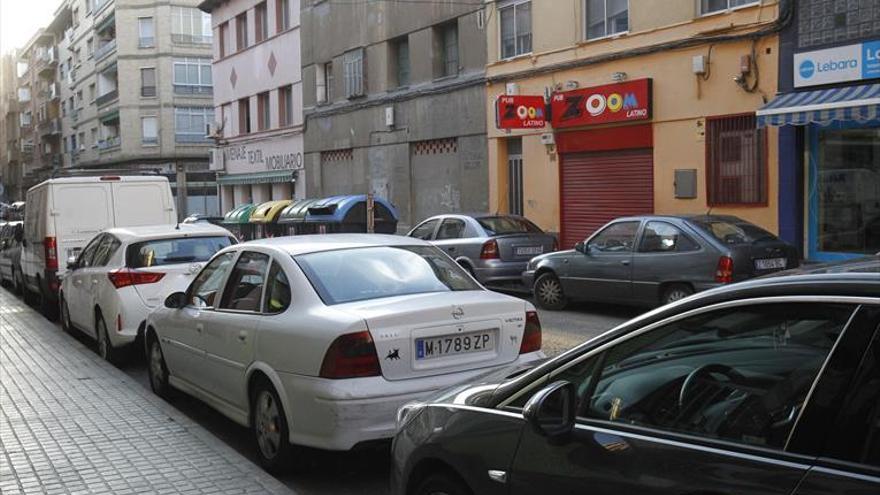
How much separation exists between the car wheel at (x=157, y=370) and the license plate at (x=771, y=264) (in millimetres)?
7089

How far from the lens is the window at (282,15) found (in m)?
32.8

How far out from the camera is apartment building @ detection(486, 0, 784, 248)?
15891 millimetres

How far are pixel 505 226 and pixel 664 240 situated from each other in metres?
4.30

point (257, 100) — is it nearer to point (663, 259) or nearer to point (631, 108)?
point (631, 108)

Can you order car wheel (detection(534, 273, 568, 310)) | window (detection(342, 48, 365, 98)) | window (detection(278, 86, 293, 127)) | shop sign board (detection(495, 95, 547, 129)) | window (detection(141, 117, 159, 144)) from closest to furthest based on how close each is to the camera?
car wheel (detection(534, 273, 568, 310)) < shop sign board (detection(495, 95, 547, 129)) < window (detection(342, 48, 365, 98)) < window (detection(278, 86, 293, 127)) < window (detection(141, 117, 159, 144))

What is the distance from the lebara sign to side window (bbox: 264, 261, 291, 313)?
11.5 meters

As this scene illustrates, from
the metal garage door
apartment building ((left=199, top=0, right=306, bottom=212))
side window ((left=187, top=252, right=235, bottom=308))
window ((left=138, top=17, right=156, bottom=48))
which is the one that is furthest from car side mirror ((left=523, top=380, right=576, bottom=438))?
window ((left=138, top=17, right=156, bottom=48))

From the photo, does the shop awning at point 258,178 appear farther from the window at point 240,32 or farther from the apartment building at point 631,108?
the apartment building at point 631,108

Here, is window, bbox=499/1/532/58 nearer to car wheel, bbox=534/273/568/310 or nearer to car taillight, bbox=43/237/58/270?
car wheel, bbox=534/273/568/310

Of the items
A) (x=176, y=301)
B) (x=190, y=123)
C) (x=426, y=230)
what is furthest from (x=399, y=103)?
(x=190, y=123)

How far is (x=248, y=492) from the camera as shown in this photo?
478 cm

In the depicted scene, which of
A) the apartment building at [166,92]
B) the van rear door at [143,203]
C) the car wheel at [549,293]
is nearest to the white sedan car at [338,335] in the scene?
the car wheel at [549,293]

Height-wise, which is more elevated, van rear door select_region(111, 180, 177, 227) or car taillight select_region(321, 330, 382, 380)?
van rear door select_region(111, 180, 177, 227)

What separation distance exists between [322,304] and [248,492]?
46.7 inches
